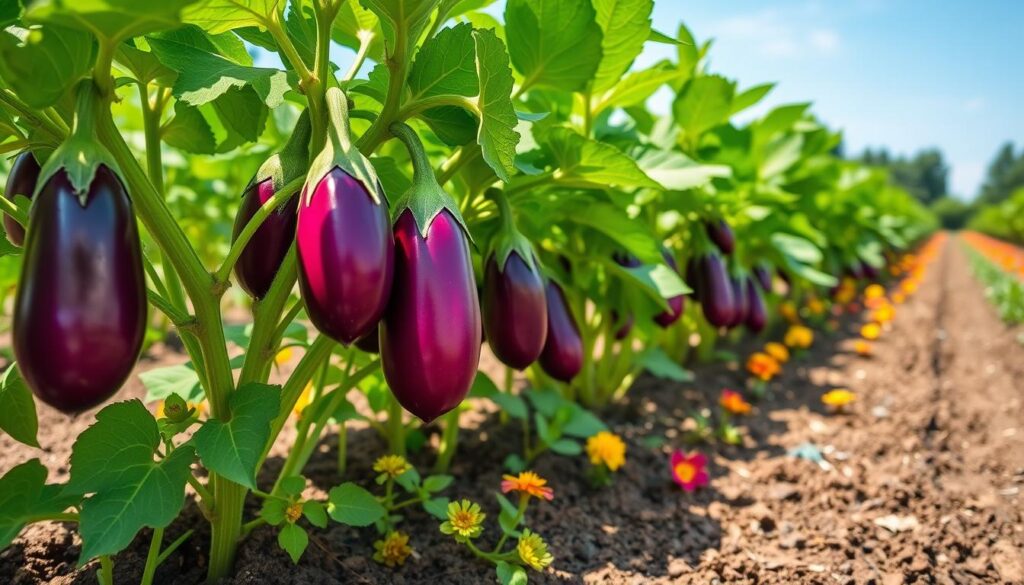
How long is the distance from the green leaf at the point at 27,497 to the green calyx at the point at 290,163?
355 mm

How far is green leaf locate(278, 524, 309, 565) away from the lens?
0.79 meters

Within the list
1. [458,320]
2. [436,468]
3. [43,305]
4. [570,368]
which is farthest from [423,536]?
[43,305]

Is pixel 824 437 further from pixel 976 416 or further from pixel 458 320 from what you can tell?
pixel 458 320

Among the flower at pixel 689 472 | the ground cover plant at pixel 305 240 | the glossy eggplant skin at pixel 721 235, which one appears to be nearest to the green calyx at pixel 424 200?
the ground cover plant at pixel 305 240

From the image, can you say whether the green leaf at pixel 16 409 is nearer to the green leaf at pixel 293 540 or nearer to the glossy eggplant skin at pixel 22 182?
the glossy eggplant skin at pixel 22 182

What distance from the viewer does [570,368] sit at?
1.02m

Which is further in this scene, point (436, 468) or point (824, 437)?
point (824, 437)

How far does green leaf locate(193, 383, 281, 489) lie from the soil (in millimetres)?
141

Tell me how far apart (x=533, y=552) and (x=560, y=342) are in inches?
11.6

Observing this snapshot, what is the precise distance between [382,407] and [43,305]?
82cm

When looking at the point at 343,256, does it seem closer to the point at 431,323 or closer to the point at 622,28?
the point at 431,323

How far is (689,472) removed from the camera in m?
1.36

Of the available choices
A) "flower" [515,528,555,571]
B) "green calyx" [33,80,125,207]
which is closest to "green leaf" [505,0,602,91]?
"green calyx" [33,80,125,207]

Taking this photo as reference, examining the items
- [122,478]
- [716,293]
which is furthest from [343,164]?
[716,293]
